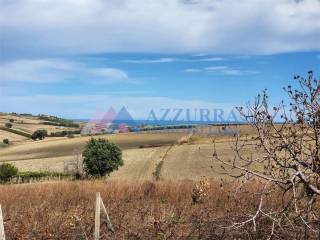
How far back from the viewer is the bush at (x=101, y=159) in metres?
65.4

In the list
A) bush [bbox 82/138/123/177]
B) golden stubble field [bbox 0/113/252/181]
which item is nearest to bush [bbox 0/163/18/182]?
golden stubble field [bbox 0/113/252/181]

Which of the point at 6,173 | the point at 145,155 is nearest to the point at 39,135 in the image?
the point at 145,155

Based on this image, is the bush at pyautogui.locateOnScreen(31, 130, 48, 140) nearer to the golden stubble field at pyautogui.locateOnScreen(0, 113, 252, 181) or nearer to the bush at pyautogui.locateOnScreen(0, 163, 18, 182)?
the golden stubble field at pyautogui.locateOnScreen(0, 113, 252, 181)

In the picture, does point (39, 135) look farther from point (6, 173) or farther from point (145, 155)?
point (6, 173)

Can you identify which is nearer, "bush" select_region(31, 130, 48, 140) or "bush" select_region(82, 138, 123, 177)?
"bush" select_region(82, 138, 123, 177)

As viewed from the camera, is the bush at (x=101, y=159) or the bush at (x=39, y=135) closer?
the bush at (x=101, y=159)

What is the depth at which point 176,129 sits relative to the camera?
103m

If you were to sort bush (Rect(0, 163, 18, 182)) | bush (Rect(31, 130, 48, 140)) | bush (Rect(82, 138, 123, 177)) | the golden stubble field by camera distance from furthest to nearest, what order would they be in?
bush (Rect(31, 130, 48, 140)) < bush (Rect(82, 138, 123, 177)) < the golden stubble field < bush (Rect(0, 163, 18, 182))

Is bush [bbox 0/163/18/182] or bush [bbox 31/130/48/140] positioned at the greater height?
bush [bbox 31/130/48/140]

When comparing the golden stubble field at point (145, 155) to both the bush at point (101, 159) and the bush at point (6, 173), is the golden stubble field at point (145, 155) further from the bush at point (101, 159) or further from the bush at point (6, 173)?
the bush at point (6, 173)

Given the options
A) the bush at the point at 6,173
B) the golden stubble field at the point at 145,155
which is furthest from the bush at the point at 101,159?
the bush at the point at 6,173

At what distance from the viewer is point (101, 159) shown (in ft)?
215

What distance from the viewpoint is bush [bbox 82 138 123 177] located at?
65375 mm

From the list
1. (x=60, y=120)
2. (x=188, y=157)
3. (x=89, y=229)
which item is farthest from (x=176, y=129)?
(x=89, y=229)
